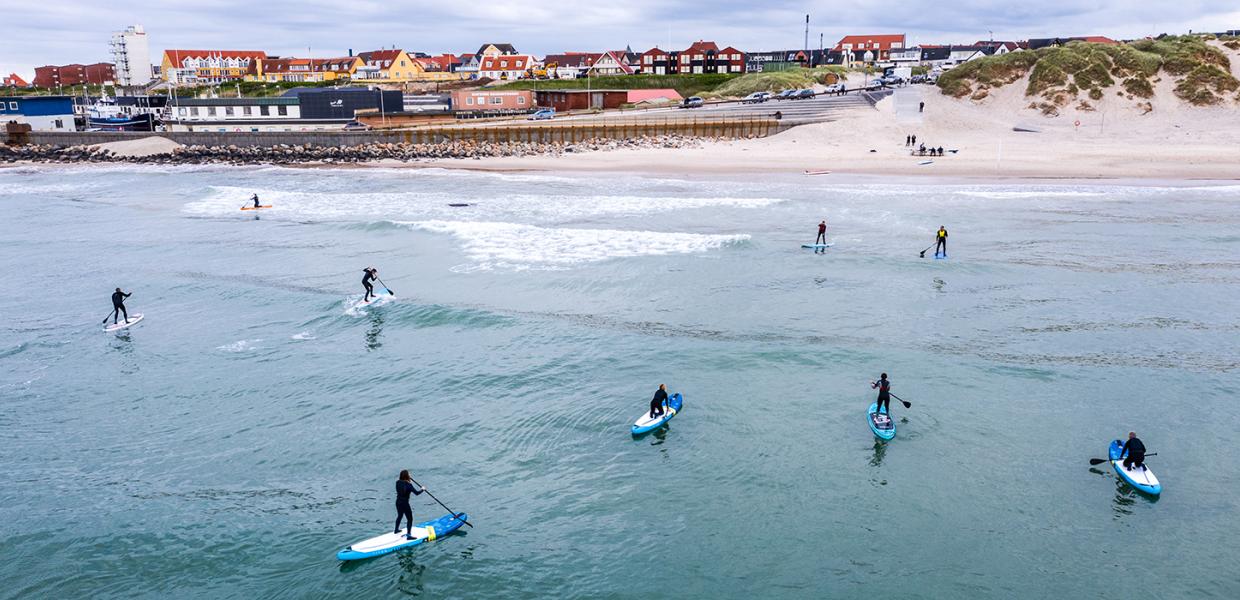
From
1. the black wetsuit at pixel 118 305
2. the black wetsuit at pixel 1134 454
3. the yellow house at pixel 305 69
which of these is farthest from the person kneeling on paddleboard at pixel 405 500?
the yellow house at pixel 305 69

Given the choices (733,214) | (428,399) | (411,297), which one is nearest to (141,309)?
(411,297)

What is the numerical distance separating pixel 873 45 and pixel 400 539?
7258 inches

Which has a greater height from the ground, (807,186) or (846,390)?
(807,186)

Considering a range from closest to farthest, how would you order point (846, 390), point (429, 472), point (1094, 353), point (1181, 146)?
point (429, 472), point (846, 390), point (1094, 353), point (1181, 146)

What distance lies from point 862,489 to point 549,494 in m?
6.34

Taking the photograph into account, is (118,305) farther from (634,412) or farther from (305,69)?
(305,69)

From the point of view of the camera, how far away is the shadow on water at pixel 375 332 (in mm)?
24434

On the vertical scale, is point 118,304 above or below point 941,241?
below

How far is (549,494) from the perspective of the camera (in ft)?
52.3

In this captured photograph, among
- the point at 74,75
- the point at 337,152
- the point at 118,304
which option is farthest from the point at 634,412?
the point at 74,75

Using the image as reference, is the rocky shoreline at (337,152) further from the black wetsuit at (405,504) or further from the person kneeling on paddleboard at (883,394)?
the black wetsuit at (405,504)

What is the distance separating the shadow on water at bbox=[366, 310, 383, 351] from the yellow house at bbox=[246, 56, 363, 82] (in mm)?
144950

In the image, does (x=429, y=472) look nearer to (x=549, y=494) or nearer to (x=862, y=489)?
(x=549, y=494)

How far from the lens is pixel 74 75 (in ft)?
589
